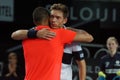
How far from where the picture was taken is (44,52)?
175 inches

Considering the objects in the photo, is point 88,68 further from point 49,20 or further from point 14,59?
point 49,20

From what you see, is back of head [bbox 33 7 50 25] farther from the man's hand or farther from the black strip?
the black strip

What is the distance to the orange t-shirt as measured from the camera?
4.43m

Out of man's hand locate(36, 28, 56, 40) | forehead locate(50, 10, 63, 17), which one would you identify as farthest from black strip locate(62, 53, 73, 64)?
man's hand locate(36, 28, 56, 40)

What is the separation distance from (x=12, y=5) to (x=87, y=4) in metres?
1.52

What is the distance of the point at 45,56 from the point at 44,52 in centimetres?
4

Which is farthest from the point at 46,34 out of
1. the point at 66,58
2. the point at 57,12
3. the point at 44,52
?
the point at 66,58

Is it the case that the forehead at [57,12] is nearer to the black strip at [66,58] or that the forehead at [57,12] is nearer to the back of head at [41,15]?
the back of head at [41,15]

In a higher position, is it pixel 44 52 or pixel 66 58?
pixel 44 52

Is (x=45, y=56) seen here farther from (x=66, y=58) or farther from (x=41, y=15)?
(x=66, y=58)

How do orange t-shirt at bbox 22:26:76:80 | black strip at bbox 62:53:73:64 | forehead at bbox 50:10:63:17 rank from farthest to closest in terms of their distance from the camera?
black strip at bbox 62:53:73:64
forehead at bbox 50:10:63:17
orange t-shirt at bbox 22:26:76:80

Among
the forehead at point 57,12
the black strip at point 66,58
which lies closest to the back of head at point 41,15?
the forehead at point 57,12

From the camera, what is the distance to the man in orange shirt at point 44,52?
443 cm

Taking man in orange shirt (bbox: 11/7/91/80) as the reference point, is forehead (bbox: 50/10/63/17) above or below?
above
